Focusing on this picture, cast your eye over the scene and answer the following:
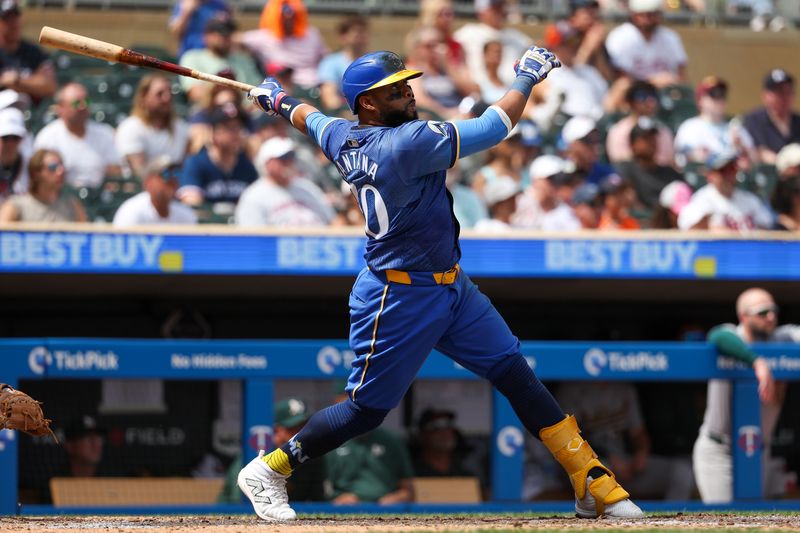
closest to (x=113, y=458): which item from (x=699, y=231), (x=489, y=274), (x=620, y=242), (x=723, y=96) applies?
(x=489, y=274)

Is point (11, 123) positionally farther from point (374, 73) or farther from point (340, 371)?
point (374, 73)

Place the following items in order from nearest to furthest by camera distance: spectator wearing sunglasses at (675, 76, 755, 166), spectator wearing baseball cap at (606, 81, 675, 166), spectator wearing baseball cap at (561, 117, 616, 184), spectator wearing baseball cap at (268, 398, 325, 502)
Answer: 1. spectator wearing baseball cap at (268, 398, 325, 502)
2. spectator wearing baseball cap at (561, 117, 616, 184)
3. spectator wearing baseball cap at (606, 81, 675, 166)
4. spectator wearing sunglasses at (675, 76, 755, 166)

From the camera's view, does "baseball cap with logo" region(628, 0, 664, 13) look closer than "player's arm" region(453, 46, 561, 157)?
No

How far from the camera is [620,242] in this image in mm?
7258

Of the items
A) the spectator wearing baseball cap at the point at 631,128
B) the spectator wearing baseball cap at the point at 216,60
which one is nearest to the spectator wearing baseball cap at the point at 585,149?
the spectator wearing baseball cap at the point at 631,128

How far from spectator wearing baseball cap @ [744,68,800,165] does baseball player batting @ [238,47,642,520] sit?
18.5 feet

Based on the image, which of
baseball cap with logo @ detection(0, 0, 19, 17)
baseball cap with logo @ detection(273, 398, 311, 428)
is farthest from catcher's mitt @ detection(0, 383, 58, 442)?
baseball cap with logo @ detection(0, 0, 19, 17)

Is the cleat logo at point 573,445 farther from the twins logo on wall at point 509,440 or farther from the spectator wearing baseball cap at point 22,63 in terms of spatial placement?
the spectator wearing baseball cap at point 22,63

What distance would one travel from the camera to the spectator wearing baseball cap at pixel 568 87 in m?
9.62

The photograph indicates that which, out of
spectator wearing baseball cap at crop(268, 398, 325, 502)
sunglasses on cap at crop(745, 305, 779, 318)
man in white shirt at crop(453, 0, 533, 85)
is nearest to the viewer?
spectator wearing baseball cap at crop(268, 398, 325, 502)

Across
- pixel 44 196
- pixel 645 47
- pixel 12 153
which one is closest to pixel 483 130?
pixel 44 196

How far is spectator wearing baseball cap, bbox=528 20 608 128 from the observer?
9.62 meters

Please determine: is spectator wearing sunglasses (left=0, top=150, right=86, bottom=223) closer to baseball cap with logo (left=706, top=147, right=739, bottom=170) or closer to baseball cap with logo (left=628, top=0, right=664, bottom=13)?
baseball cap with logo (left=706, top=147, right=739, bottom=170)

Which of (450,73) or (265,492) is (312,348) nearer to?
(265,492)
